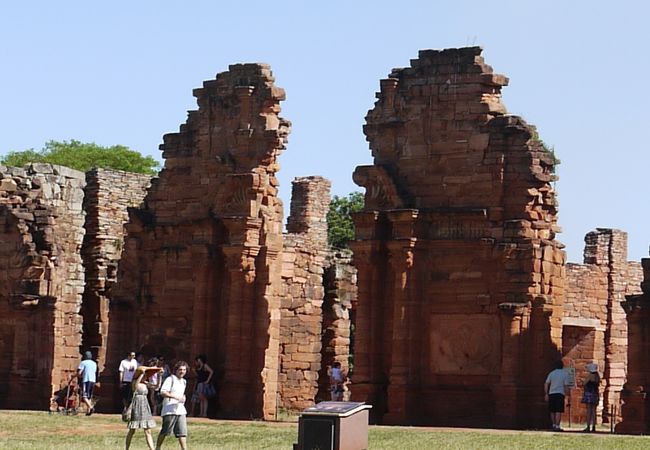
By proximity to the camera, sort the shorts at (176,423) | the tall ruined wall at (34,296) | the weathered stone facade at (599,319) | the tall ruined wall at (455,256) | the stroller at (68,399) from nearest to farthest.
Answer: the shorts at (176,423), the tall ruined wall at (455,256), the stroller at (68,399), the tall ruined wall at (34,296), the weathered stone facade at (599,319)

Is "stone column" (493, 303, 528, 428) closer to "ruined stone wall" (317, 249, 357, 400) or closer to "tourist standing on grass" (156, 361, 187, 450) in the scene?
"tourist standing on grass" (156, 361, 187, 450)

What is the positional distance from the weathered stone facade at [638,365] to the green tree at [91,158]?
48506 mm

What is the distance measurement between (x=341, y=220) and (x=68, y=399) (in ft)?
102

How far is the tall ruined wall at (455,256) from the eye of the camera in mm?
32594

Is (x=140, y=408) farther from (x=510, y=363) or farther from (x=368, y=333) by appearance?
(x=368, y=333)

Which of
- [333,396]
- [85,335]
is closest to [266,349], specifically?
[333,396]

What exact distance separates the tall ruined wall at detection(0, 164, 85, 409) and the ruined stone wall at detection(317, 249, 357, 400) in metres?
6.35

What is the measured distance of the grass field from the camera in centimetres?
2645

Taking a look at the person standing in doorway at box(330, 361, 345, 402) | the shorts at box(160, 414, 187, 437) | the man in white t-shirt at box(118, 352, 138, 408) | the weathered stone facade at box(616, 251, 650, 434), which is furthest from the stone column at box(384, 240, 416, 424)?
the shorts at box(160, 414, 187, 437)

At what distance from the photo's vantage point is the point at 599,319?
4625 centimetres

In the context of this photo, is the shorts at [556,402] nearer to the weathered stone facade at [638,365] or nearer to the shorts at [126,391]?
the weathered stone facade at [638,365]

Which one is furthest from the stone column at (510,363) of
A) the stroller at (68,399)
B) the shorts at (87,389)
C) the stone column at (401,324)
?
the stroller at (68,399)

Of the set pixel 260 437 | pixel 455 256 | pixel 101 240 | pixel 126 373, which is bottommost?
pixel 260 437

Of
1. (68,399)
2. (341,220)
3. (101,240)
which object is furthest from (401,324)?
(341,220)
